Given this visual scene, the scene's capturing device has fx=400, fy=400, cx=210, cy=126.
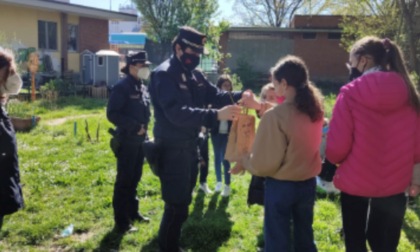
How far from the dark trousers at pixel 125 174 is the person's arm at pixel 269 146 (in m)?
1.92

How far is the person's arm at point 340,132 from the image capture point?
2682 millimetres

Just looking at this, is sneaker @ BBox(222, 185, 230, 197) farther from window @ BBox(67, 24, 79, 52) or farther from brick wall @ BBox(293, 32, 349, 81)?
brick wall @ BBox(293, 32, 349, 81)

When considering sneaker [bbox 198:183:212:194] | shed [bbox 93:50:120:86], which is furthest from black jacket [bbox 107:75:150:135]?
shed [bbox 93:50:120:86]

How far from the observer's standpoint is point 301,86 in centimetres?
276

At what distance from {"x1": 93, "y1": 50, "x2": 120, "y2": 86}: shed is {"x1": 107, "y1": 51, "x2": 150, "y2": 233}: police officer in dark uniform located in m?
13.7

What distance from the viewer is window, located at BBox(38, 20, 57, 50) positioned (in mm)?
18188

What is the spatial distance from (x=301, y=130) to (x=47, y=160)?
566 cm

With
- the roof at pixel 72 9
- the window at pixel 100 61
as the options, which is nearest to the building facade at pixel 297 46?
the roof at pixel 72 9

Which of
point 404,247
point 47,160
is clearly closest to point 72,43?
point 47,160

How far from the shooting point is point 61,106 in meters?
13.3

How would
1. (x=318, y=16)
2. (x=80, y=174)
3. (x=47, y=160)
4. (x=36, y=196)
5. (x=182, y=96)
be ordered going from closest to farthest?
(x=182, y=96), (x=36, y=196), (x=80, y=174), (x=47, y=160), (x=318, y=16)

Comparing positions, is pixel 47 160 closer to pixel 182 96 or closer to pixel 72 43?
pixel 182 96

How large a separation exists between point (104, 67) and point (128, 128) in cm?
1423

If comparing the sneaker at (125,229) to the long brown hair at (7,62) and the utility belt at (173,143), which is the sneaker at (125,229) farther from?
the long brown hair at (7,62)
